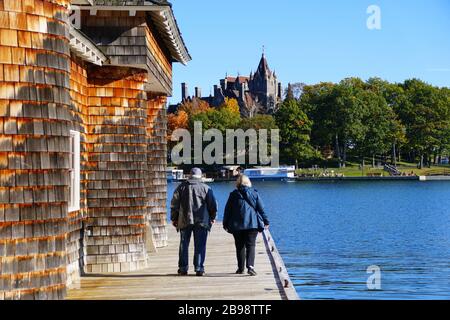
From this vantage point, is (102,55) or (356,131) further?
(356,131)

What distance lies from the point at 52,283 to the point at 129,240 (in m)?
6.90

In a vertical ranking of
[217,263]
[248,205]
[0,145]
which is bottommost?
[217,263]

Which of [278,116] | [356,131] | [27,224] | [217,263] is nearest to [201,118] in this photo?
[278,116]

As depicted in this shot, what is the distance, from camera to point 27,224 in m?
10.3

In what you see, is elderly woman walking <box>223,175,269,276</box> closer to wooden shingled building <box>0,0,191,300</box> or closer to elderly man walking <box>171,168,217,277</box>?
elderly man walking <box>171,168,217,277</box>

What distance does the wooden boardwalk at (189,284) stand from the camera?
13734 mm

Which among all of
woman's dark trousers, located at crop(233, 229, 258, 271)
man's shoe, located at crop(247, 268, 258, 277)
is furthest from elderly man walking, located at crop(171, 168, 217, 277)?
man's shoe, located at crop(247, 268, 258, 277)

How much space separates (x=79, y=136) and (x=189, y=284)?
3.42 m

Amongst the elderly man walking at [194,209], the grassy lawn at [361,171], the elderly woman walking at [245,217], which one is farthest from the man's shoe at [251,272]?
the grassy lawn at [361,171]

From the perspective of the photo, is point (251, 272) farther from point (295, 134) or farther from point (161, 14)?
point (295, 134)

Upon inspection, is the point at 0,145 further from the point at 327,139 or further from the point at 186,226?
the point at 327,139

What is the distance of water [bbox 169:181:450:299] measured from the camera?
22.2m
